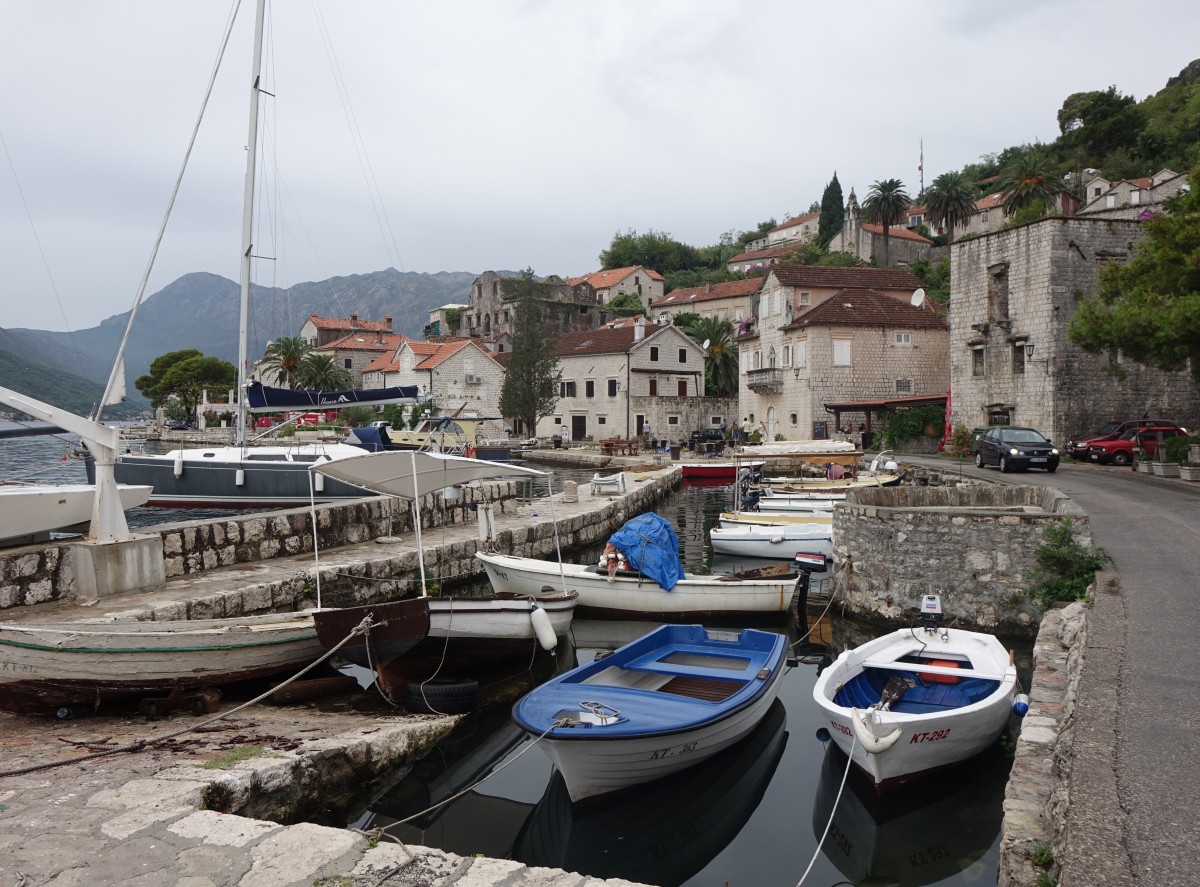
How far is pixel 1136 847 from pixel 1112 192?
6725 cm

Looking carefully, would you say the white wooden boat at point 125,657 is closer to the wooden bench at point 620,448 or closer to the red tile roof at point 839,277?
the wooden bench at point 620,448

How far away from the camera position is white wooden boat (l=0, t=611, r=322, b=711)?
23.8ft

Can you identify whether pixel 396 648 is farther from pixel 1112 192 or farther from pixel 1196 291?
pixel 1112 192

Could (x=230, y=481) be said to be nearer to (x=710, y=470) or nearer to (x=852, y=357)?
(x=710, y=470)

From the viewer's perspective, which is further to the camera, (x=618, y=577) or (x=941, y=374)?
(x=941, y=374)

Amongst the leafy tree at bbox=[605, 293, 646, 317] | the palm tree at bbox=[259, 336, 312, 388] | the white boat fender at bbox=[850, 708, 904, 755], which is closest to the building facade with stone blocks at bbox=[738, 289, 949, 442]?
the white boat fender at bbox=[850, 708, 904, 755]

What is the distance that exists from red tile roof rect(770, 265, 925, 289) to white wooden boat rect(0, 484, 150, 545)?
1692 inches

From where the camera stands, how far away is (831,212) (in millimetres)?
94375

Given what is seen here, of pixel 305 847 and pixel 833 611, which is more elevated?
pixel 305 847

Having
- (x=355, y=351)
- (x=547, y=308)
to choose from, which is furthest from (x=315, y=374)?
(x=547, y=308)

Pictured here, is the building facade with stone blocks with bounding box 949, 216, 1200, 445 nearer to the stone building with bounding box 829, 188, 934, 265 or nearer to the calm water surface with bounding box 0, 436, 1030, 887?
the calm water surface with bounding box 0, 436, 1030, 887

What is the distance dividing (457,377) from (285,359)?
1477 centimetres

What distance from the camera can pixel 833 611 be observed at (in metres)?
14.4

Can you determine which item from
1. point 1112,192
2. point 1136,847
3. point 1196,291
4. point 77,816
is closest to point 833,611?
point 1136,847
